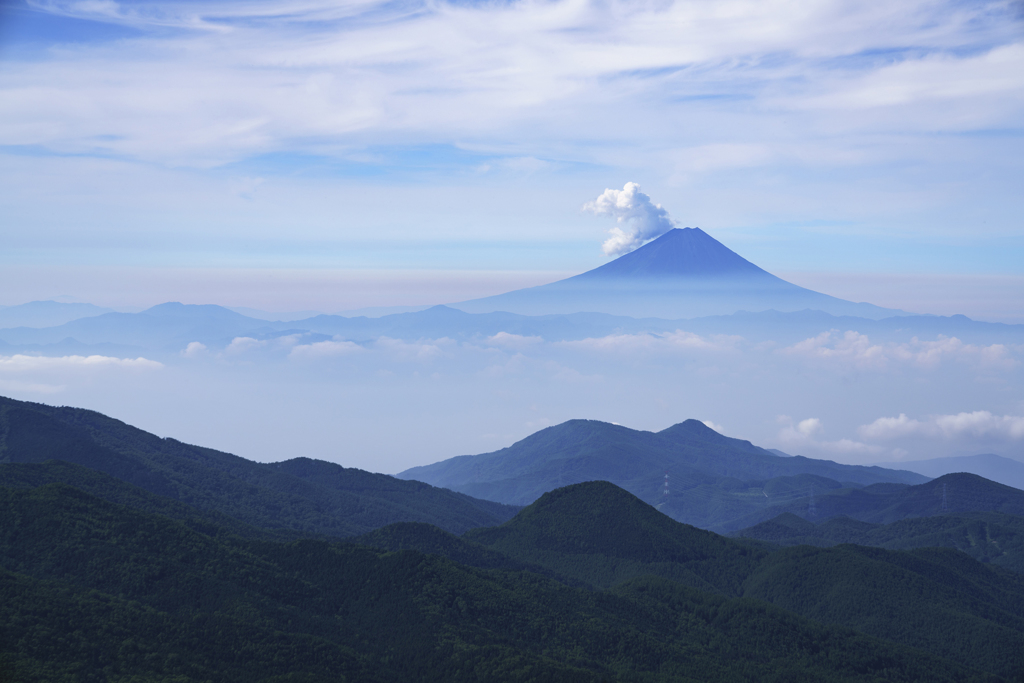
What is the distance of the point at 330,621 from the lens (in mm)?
78875

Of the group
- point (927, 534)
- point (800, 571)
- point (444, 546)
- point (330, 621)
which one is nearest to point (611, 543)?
point (800, 571)

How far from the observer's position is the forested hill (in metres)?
125

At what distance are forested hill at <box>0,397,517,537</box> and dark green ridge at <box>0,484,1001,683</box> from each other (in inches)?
983

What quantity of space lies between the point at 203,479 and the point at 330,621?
71.6 meters

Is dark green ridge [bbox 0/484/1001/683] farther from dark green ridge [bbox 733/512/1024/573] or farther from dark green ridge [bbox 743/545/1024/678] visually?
dark green ridge [bbox 733/512/1024/573]

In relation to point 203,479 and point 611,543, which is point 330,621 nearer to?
point 611,543

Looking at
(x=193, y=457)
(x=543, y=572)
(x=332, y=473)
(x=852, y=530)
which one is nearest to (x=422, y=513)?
(x=332, y=473)

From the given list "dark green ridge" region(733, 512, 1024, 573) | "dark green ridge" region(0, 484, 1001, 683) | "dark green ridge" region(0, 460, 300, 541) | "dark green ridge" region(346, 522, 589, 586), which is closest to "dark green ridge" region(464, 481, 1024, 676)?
"dark green ridge" region(346, 522, 589, 586)

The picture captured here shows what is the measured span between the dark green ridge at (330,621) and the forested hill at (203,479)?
25.0m

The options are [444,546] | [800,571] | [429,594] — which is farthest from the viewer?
[800,571]

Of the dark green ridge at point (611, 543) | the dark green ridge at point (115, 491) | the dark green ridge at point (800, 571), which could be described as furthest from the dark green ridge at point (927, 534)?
the dark green ridge at point (115, 491)

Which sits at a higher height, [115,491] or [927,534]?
[115,491]

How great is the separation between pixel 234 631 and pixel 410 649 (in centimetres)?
1617

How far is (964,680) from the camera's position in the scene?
85.7 meters
